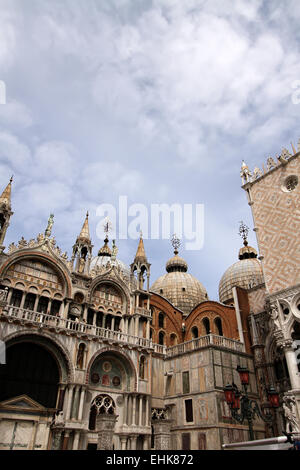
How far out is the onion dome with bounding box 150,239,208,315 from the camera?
131ft

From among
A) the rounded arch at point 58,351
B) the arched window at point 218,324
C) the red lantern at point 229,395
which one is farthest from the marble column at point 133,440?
the arched window at point 218,324

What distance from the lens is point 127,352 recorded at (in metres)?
21.3

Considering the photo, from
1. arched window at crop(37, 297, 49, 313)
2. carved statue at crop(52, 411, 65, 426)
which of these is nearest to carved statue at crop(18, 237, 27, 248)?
arched window at crop(37, 297, 49, 313)

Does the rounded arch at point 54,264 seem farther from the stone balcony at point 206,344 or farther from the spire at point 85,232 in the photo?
the stone balcony at point 206,344

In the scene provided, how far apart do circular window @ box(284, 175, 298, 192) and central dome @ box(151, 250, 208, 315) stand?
20.4 m

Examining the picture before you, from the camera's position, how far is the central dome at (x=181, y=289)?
39.9 m

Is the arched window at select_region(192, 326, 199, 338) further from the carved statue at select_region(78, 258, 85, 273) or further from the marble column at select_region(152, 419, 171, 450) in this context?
the marble column at select_region(152, 419, 171, 450)

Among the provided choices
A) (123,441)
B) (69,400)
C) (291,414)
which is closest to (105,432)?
(69,400)

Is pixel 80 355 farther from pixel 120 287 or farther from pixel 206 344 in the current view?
pixel 206 344

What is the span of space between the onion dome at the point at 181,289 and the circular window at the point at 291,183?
20407 mm

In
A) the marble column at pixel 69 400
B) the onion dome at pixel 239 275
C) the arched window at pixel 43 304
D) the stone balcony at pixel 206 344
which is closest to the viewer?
the marble column at pixel 69 400

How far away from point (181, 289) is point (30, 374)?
25.2 m

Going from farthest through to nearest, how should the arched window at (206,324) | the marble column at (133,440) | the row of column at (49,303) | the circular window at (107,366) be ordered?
the arched window at (206,324) → the circular window at (107,366) → the row of column at (49,303) → the marble column at (133,440)
